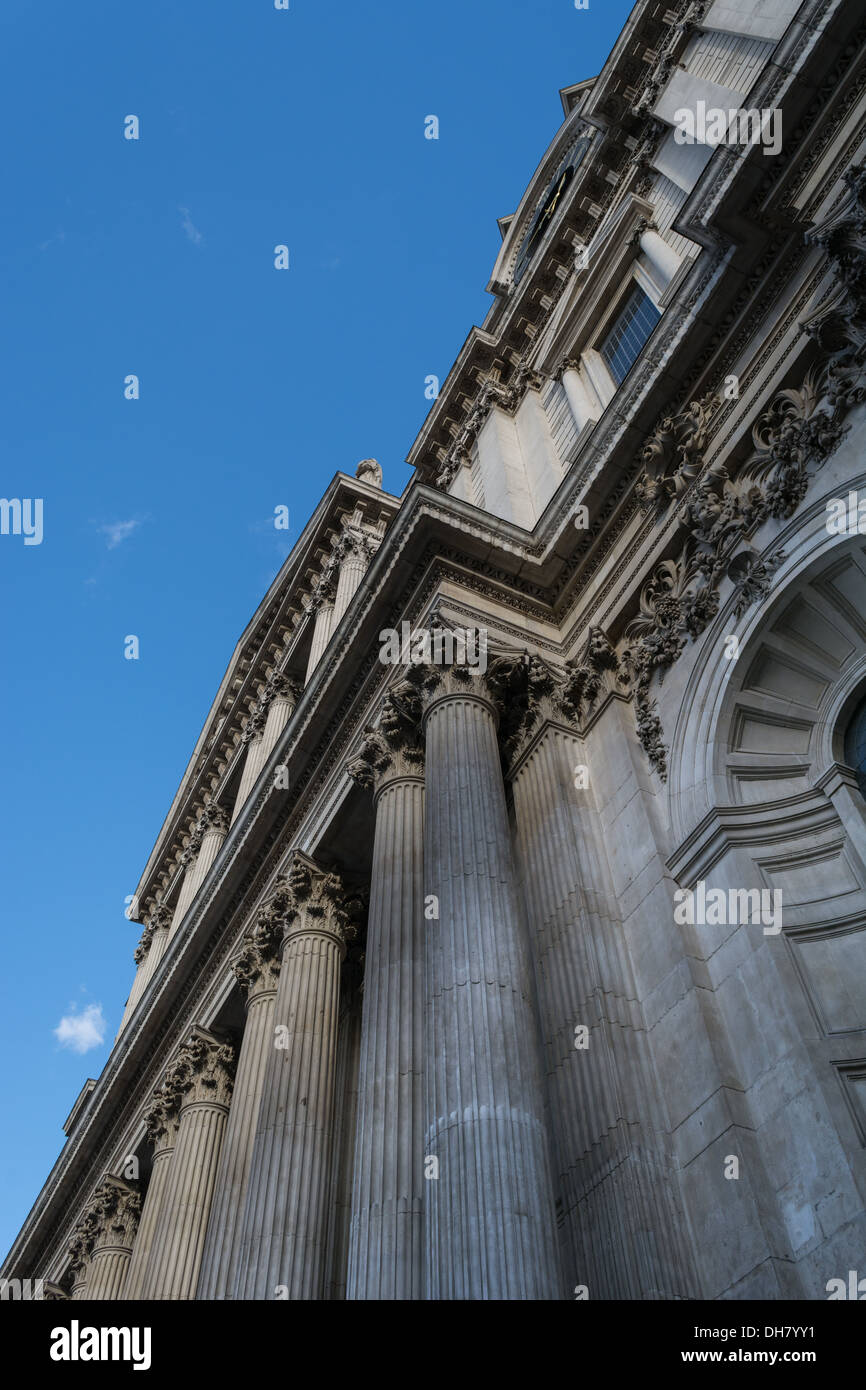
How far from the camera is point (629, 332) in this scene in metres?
25.9

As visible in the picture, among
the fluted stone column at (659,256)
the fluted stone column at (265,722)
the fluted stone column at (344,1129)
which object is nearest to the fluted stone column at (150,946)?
the fluted stone column at (265,722)

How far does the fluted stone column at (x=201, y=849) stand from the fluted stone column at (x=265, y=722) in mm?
1053

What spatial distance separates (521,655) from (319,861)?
6.13 meters

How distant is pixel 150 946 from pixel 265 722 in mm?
10992

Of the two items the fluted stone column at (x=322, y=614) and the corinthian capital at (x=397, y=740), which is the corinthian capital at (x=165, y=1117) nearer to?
the corinthian capital at (x=397, y=740)

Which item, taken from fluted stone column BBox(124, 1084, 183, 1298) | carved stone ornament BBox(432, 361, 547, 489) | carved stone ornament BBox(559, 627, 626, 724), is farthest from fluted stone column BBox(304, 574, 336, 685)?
carved stone ornament BBox(559, 627, 626, 724)

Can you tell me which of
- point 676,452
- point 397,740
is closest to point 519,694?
point 397,740

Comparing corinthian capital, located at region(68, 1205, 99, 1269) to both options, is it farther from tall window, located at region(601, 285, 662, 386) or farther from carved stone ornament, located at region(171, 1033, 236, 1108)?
tall window, located at region(601, 285, 662, 386)

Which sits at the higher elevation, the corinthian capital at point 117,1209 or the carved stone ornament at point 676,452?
the carved stone ornament at point 676,452

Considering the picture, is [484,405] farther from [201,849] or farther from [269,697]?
[201,849]

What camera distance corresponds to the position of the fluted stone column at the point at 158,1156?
24.0 meters

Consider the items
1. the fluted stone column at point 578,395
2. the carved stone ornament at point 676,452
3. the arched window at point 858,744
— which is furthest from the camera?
the fluted stone column at point 578,395
